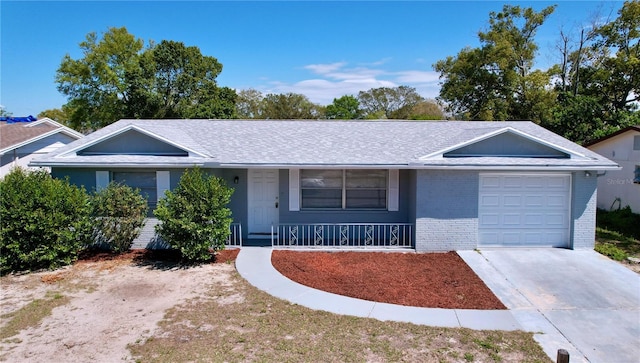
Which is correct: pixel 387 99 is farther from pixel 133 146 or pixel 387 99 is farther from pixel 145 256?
pixel 145 256

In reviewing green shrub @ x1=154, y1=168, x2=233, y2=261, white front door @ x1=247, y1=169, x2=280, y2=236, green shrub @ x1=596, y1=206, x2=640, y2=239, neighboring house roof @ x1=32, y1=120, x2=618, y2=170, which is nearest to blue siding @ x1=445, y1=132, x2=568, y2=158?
neighboring house roof @ x1=32, y1=120, x2=618, y2=170

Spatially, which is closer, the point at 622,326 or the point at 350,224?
the point at 622,326

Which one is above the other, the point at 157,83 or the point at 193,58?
the point at 193,58

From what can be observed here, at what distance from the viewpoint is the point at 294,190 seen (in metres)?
13.8

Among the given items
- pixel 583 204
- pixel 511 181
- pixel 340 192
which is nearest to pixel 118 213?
pixel 340 192

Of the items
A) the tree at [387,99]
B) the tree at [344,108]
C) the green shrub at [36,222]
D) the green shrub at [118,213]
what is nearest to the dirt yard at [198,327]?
the green shrub at [36,222]

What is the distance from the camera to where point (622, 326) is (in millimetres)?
7738

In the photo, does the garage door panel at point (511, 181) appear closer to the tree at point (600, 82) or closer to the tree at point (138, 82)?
the tree at point (600, 82)

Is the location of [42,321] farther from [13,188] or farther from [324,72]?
[324,72]

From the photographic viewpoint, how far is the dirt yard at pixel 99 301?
22.4ft

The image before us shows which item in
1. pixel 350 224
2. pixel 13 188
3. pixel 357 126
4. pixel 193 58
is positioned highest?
pixel 193 58

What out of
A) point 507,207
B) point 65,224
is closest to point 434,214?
point 507,207

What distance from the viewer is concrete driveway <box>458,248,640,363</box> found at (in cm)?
702

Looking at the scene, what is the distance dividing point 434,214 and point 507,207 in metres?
2.32
